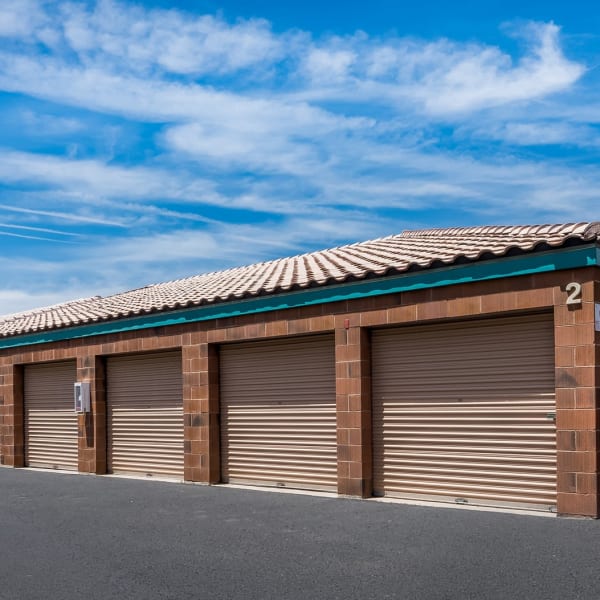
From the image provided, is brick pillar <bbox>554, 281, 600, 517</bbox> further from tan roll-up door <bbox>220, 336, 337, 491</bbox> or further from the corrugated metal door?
tan roll-up door <bbox>220, 336, 337, 491</bbox>

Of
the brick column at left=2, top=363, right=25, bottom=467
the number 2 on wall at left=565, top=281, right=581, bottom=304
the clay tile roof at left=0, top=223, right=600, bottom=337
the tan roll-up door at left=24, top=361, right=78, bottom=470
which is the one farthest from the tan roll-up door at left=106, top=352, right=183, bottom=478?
the number 2 on wall at left=565, top=281, right=581, bottom=304

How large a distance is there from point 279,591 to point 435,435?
209 inches

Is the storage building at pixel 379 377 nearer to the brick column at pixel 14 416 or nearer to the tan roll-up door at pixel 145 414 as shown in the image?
the tan roll-up door at pixel 145 414

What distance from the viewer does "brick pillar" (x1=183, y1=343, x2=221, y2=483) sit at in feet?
49.0

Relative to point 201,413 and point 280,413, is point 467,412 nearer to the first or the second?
point 280,413

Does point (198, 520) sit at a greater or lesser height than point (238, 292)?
lesser

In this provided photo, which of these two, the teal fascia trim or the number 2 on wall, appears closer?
the number 2 on wall

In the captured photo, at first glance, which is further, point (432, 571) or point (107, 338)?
point (107, 338)

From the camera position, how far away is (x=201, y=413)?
15086 mm

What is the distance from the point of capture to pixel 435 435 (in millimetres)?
11922

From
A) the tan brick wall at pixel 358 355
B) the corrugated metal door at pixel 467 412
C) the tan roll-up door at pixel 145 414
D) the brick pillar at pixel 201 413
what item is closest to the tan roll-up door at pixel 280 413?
the brick pillar at pixel 201 413

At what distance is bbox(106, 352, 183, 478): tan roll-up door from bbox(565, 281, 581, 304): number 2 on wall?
323 inches

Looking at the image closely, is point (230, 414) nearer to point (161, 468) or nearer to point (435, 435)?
point (161, 468)

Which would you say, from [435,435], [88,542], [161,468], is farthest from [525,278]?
[161,468]
